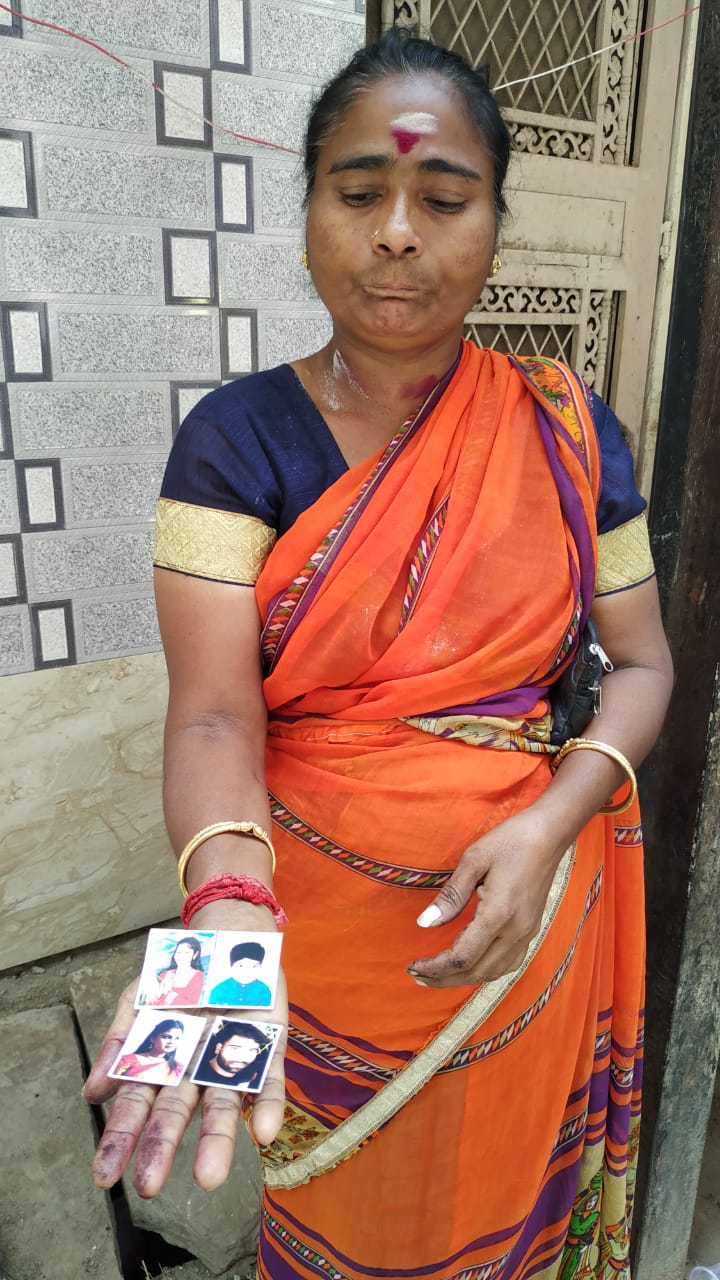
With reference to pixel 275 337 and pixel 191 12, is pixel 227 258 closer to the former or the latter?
pixel 275 337

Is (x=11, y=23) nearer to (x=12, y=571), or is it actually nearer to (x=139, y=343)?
(x=139, y=343)

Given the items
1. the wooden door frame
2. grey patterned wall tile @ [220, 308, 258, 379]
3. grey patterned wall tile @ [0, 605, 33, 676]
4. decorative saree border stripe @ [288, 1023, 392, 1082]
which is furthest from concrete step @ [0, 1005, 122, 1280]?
grey patterned wall tile @ [220, 308, 258, 379]

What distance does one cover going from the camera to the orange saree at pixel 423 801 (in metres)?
1.29

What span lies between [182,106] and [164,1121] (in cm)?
224

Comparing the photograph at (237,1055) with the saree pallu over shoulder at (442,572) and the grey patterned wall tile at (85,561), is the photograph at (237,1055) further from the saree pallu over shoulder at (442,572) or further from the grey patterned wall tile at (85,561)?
the grey patterned wall tile at (85,561)

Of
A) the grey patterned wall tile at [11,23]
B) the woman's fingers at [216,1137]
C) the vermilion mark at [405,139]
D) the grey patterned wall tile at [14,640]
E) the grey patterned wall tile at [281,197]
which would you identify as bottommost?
the grey patterned wall tile at [14,640]

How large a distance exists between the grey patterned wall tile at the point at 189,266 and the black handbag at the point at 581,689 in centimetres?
146

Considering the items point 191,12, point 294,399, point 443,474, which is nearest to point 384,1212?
point 443,474

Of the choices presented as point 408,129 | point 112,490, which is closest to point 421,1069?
point 408,129

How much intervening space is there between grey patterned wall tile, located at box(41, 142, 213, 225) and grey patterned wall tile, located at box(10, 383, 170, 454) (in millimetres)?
414

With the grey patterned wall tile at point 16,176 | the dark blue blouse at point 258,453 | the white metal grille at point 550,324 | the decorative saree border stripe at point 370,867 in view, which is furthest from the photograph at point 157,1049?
the white metal grille at point 550,324

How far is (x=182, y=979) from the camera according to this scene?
0.92 meters

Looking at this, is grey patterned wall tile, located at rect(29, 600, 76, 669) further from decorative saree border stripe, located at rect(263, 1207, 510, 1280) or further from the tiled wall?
decorative saree border stripe, located at rect(263, 1207, 510, 1280)

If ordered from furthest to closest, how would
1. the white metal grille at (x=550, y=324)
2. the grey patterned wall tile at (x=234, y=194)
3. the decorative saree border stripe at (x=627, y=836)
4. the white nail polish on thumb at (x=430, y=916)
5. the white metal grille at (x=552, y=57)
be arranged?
the white metal grille at (x=550, y=324) → the white metal grille at (x=552, y=57) → the grey patterned wall tile at (x=234, y=194) → the decorative saree border stripe at (x=627, y=836) → the white nail polish on thumb at (x=430, y=916)
